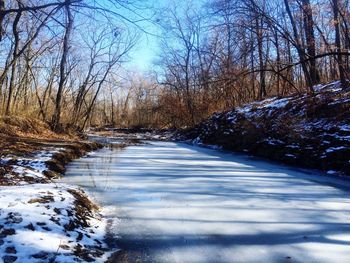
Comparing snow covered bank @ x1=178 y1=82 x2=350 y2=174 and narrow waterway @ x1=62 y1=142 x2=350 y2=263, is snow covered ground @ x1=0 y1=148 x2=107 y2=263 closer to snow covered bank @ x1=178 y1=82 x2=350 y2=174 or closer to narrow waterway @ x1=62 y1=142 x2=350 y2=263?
narrow waterway @ x1=62 y1=142 x2=350 y2=263

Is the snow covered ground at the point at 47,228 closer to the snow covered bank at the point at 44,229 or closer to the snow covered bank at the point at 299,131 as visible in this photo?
the snow covered bank at the point at 44,229

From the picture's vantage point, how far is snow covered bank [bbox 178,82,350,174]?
11.1 metres

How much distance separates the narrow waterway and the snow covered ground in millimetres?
341

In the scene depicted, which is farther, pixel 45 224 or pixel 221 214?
pixel 221 214

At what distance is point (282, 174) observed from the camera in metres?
9.77

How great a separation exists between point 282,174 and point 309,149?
264cm

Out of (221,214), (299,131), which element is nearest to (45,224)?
(221,214)

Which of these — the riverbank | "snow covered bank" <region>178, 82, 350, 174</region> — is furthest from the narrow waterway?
"snow covered bank" <region>178, 82, 350, 174</region>

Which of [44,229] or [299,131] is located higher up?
[299,131]

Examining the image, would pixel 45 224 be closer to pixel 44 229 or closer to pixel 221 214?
pixel 44 229

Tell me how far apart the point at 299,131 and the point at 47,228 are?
34.8ft

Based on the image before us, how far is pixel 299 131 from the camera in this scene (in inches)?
521

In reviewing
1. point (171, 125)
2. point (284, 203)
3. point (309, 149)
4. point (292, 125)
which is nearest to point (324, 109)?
point (292, 125)

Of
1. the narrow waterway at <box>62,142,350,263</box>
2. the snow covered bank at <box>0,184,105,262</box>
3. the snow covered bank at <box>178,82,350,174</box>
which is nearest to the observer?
the snow covered bank at <box>0,184,105,262</box>
